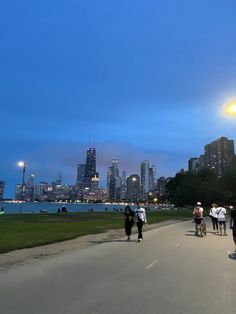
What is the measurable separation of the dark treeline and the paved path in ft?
252

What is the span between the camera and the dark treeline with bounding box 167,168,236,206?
91812mm

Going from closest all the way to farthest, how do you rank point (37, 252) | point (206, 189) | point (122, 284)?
point (122, 284) → point (37, 252) → point (206, 189)

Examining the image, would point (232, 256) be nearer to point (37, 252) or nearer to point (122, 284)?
point (37, 252)

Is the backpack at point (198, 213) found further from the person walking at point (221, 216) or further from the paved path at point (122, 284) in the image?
the paved path at point (122, 284)

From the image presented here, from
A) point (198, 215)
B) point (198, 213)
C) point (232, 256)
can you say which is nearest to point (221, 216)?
point (198, 215)

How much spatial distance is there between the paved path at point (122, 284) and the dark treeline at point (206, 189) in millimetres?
76868

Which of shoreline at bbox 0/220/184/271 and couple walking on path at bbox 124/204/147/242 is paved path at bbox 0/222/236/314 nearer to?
shoreline at bbox 0/220/184/271

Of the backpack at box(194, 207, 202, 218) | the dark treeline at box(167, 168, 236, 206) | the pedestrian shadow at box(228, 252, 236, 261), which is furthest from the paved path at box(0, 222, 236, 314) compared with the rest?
the dark treeline at box(167, 168, 236, 206)

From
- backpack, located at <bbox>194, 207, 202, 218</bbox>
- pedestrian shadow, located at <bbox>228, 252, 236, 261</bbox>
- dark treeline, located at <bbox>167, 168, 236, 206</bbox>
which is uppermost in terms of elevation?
dark treeline, located at <bbox>167, 168, 236, 206</bbox>

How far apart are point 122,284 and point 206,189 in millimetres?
84244

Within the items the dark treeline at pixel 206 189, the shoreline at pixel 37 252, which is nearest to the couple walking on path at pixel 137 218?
the shoreline at pixel 37 252

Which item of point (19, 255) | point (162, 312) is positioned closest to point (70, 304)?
point (162, 312)

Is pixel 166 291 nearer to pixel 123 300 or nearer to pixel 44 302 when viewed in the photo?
pixel 123 300

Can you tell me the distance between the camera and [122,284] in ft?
33.9
